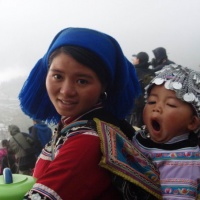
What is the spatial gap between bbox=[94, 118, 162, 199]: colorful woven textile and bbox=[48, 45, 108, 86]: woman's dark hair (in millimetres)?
190

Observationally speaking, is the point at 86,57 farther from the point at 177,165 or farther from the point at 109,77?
the point at 177,165

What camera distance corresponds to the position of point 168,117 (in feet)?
4.31

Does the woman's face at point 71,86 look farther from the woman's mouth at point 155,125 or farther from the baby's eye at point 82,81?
the woman's mouth at point 155,125

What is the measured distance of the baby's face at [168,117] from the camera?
132 centimetres

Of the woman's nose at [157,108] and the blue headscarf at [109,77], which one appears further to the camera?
the woman's nose at [157,108]

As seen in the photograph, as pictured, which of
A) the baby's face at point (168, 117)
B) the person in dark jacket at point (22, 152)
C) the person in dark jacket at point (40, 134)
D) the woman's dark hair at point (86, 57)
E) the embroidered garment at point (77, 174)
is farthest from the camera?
the person in dark jacket at point (40, 134)

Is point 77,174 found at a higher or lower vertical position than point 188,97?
lower

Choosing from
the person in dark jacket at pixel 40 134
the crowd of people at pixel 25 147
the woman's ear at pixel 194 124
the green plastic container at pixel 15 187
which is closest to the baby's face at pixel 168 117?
the woman's ear at pixel 194 124

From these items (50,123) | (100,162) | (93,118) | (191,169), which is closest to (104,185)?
(100,162)

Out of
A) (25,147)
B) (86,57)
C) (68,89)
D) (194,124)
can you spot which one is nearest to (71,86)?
(68,89)

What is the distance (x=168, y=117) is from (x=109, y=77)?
301mm

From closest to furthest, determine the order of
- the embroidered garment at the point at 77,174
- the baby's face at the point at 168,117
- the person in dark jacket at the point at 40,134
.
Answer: the embroidered garment at the point at 77,174 < the baby's face at the point at 168,117 < the person in dark jacket at the point at 40,134

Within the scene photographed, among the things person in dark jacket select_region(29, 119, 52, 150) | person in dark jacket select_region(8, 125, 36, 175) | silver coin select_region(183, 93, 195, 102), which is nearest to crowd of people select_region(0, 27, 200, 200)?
silver coin select_region(183, 93, 195, 102)

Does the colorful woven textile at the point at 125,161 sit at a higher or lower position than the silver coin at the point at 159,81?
lower
